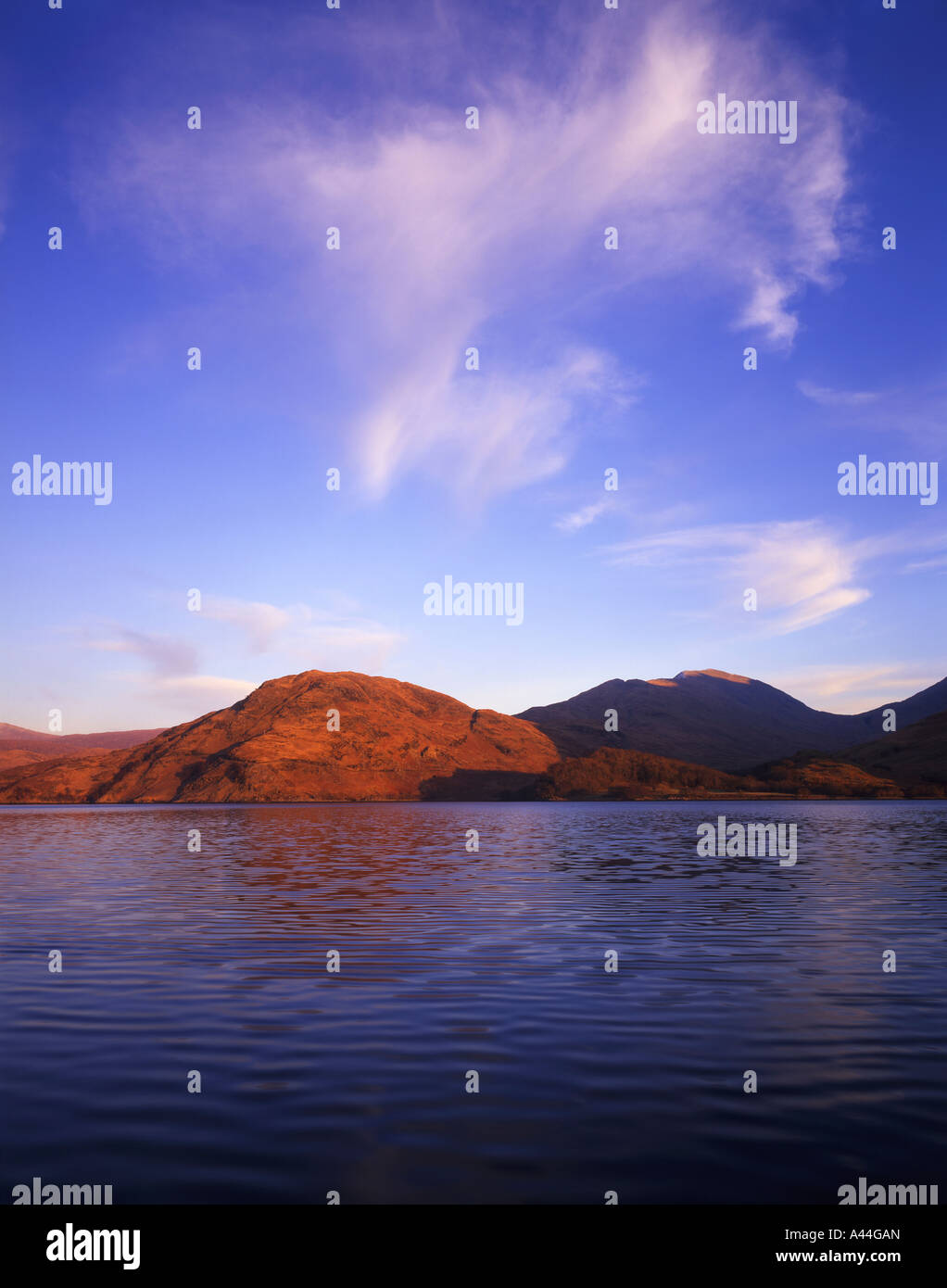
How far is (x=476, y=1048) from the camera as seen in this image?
1323cm

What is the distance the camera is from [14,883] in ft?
130

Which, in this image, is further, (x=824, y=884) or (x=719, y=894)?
(x=824, y=884)

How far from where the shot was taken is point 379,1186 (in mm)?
8344

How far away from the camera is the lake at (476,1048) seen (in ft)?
28.7

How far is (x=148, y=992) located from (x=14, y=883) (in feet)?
87.6

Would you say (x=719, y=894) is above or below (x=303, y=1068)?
below

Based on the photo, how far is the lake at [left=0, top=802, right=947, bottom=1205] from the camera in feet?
28.7

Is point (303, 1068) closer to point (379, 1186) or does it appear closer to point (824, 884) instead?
point (379, 1186)

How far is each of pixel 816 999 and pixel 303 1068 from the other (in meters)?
9.37
